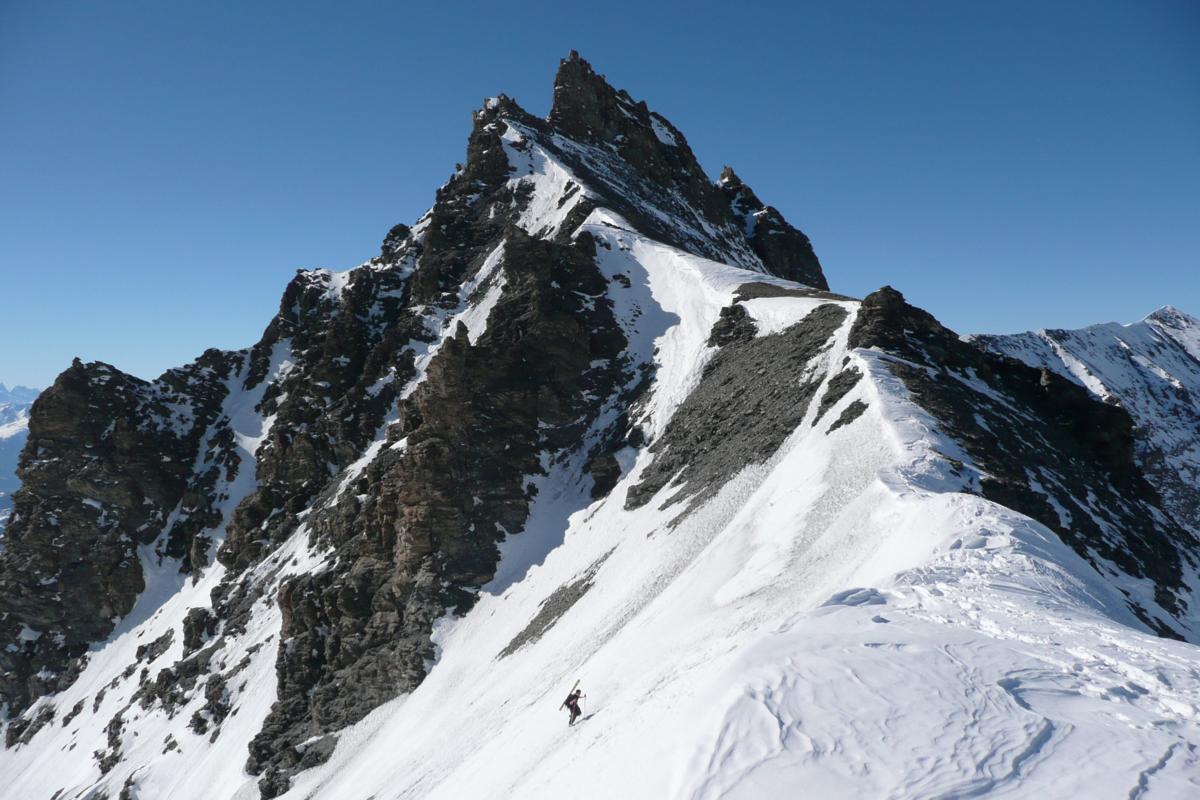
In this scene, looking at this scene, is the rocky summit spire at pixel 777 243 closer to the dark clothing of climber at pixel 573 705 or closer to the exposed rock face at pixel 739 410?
the exposed rock face at pixel 739 410

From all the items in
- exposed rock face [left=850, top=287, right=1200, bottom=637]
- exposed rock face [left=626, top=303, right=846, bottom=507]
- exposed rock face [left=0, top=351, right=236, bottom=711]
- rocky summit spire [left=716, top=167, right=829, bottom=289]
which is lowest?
exposed rock face [left=850, top=287, right=1200, bottom=637]

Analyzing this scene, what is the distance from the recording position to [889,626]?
12.4 metres

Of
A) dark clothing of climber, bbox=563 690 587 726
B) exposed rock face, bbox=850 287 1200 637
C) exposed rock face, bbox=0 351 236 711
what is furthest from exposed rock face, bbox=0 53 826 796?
dark clothing of climber, bbox=563 690 587 726

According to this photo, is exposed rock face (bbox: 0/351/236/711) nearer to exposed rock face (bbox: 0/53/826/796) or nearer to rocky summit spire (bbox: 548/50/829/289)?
exposed rock face (bbox: 0/53/826/796)

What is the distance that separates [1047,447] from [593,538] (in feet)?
78.8

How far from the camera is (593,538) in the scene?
131 feet

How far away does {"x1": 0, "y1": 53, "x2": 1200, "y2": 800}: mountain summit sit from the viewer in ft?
34.7

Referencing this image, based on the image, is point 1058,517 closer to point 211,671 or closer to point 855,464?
point 855,464

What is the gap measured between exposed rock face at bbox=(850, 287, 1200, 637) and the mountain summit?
24cm

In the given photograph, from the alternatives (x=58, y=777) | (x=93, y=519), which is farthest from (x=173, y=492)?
(x=58, y=777)

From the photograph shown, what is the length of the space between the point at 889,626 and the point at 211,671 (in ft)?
191

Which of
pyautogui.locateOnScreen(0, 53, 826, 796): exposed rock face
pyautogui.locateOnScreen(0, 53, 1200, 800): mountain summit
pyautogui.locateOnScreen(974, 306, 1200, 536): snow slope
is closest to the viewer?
pyautogui.locateOnScreen(0, 53, 1200, 800): mountain summit

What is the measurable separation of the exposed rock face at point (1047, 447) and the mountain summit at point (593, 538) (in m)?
0.24

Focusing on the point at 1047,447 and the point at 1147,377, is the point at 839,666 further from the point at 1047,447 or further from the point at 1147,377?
the point at 1147,377
